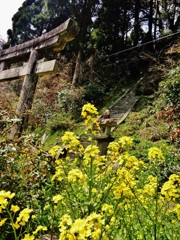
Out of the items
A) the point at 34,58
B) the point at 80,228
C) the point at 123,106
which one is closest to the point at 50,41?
the point at 34,58

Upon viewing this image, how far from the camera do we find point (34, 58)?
4.59 metres

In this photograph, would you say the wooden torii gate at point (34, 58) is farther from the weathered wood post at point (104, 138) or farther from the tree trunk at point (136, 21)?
the tree trunk at point (136, 21)

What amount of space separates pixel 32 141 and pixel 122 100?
11740 mm

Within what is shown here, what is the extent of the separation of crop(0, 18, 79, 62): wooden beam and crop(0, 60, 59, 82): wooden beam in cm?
32

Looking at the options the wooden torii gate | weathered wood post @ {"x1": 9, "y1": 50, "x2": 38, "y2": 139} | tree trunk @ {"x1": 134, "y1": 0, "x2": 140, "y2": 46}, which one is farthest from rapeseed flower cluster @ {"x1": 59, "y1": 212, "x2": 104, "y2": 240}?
tree trunk @ {"x1": 134, "y1": 0, "x2": 140, "y2": 46}

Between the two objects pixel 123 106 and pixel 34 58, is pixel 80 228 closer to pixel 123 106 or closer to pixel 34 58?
pixel 34 58

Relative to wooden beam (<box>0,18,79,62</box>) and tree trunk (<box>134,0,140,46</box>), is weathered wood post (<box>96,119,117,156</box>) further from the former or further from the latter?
tree trunk (<box>134,0,140,46</box>)

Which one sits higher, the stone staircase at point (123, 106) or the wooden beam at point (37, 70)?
the stone staircase at point (123, 106)

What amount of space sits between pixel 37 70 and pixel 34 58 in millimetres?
273

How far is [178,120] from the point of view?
8.01 meters

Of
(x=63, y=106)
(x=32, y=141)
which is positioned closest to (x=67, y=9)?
(x=63, y=106)

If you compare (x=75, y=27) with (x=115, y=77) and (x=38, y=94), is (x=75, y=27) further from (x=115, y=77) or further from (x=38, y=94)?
(x=115, y=77)

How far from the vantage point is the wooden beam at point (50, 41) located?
401cm

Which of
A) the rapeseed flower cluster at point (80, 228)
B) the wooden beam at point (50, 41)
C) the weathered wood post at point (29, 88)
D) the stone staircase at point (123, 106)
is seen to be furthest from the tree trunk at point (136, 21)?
the rapeseed flower cluster at point (80, 228)
